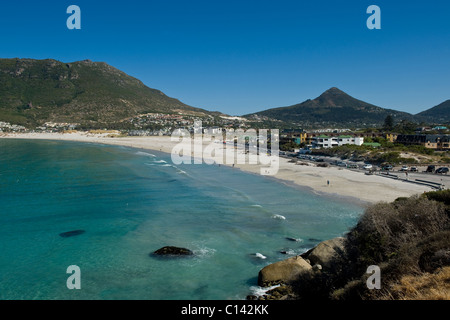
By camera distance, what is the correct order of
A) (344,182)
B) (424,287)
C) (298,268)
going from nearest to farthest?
1. (424,287)
2. (298,268)
3. (344,182)

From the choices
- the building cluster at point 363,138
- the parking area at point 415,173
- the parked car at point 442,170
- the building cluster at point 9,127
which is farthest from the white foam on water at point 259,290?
the building cluster at point 9,127

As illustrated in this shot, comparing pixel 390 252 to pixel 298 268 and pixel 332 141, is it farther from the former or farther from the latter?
pixel 332 141

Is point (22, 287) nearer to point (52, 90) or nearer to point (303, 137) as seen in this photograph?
point (303, 137)

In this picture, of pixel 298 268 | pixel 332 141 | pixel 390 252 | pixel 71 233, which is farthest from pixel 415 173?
pixel 71 233

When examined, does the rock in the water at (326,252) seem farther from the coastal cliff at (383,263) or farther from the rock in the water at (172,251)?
the rock in the water at (172,251)

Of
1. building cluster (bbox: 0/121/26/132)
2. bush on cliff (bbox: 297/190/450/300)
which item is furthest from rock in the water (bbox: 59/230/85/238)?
building cluster (bbox: 0/121/26/132)

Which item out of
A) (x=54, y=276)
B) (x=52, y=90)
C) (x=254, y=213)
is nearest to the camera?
(x=54, y=276)

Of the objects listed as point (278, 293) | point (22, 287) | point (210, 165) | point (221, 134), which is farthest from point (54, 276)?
point (221, 134)
